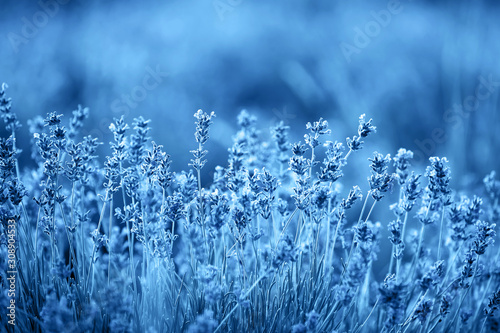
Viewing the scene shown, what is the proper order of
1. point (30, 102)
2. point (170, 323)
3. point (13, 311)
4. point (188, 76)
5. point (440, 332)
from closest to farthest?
1. point (13, 311)
2. point (170, 323)
3. point (440, 332)
4. point (30, 102)
5. point (188, 76)

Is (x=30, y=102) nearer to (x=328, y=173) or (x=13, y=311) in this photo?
(x=13, y=311)

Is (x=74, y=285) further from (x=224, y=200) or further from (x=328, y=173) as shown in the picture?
(x=328, y=173)

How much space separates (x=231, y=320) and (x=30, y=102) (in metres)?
2.98

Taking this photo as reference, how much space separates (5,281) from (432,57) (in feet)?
13.5

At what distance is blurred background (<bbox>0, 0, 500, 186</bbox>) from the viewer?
13.0ft

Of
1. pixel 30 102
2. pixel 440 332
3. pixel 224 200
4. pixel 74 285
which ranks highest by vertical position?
pixel 30 102

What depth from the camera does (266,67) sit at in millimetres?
4391

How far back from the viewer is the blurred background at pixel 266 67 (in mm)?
3957

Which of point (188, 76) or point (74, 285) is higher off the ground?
point (188, 76)

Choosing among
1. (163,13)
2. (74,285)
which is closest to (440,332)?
(74,285)

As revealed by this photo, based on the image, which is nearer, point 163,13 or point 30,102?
point 30,102

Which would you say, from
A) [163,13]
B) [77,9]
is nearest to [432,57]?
[163,13]

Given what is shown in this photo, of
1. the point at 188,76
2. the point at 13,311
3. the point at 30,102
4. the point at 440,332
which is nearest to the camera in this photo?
the point at 13,311

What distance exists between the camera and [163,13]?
448 centimetres
